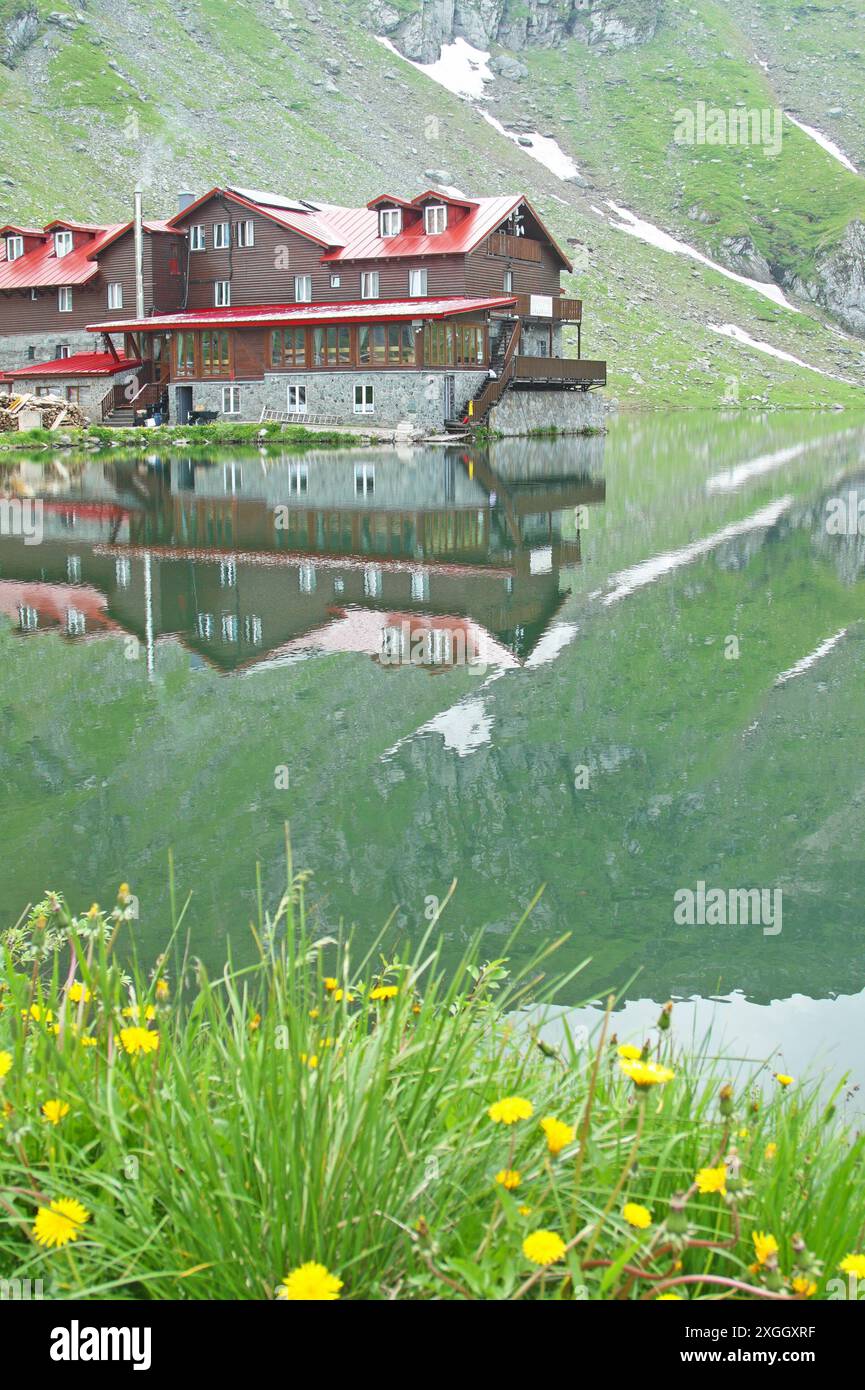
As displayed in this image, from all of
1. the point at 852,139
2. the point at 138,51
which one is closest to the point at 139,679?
the point at 138,51

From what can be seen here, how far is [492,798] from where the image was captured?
32.9ft

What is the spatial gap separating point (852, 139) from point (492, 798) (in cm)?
20331

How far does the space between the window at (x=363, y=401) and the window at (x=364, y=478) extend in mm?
19000

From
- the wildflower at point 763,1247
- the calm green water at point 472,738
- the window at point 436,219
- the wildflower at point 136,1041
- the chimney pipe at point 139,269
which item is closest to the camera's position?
the wildflower at point 763,1247

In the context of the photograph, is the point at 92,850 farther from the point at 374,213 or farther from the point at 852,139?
the point at 852,139

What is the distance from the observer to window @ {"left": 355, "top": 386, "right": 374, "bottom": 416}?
209 ft

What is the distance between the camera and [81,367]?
72.7 m

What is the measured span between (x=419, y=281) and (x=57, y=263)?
24693 mm

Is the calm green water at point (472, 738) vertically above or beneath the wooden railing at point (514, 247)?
beneath

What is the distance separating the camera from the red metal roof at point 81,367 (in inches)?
2810

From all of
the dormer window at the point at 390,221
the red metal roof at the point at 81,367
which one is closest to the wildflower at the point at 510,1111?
the red metal roof at the point at 81,367

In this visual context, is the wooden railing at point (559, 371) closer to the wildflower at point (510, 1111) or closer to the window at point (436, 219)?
the window at point (436, 219)

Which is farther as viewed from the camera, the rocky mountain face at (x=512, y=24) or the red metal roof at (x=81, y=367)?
the rocky mountain face at (x=512, y=24)

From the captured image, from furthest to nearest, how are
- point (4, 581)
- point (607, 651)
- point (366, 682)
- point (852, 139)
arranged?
point (852, 139)
point (4, 581)
point (607, 651)
point (366, 682)
